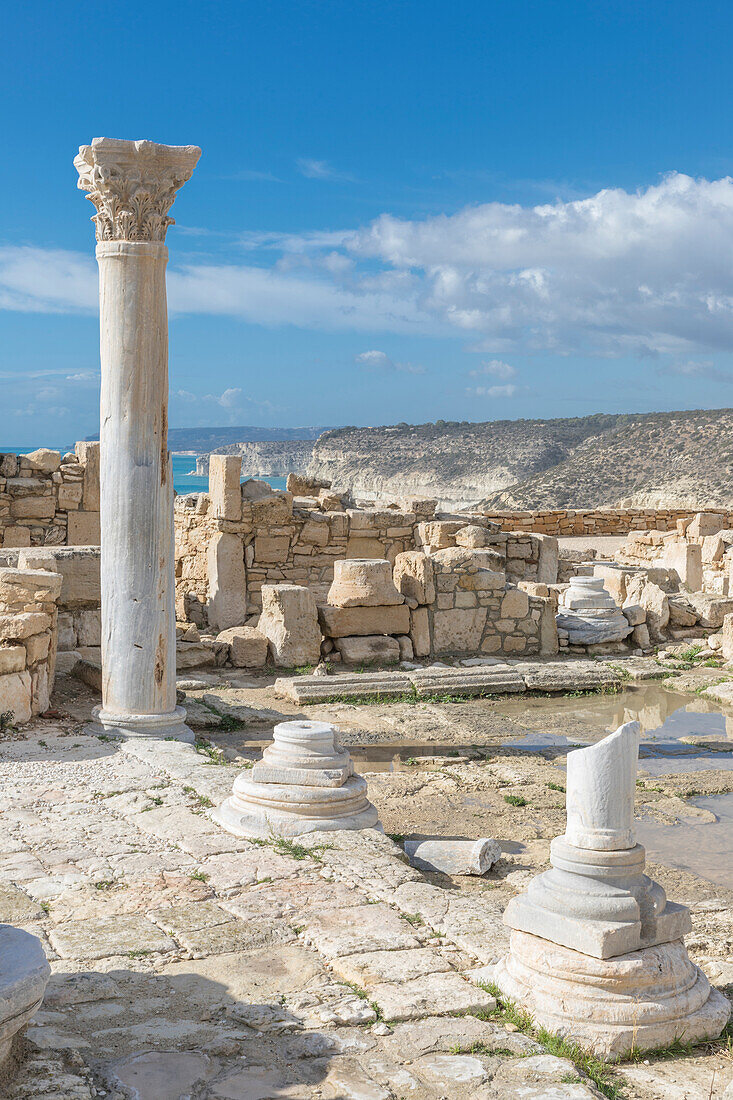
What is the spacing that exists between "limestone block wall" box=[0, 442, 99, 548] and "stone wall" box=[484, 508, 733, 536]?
14.1 meters

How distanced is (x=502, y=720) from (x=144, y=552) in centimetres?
456

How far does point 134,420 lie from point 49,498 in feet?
21.4

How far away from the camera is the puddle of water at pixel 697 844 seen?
22.2 ft

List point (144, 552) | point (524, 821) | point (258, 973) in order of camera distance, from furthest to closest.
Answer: point (144, 552)
point (524, 821)
point (258, 973)

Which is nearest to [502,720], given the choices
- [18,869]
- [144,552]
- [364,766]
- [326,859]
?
[364,766]

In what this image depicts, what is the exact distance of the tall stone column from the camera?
27.0 ft

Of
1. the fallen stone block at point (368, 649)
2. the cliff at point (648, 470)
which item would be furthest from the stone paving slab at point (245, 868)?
the cliff at point (648, 470)

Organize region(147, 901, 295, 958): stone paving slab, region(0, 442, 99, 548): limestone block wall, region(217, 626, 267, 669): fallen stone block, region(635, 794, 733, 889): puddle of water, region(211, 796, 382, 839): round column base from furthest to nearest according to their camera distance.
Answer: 1. region(0, 442, 99, 548): limestone block wall
2. region(217, 626, 267, 669): fallen stone block
3. region(635, 794, 733, 889): puddle of water
4. region(211, 796, 382, 839): round column base
5. region(147, 901, 295, 958): stone paving slab

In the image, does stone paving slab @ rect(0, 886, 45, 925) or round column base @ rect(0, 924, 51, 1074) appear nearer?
round column base @ rect(0, 924, 51, 1074)

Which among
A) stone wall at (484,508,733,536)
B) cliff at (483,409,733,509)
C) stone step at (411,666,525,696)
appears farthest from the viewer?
cliff at (483,409,733,509)

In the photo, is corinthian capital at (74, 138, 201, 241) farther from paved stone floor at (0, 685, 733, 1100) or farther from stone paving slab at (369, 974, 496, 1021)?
stone paving slab at (369, 974, 496, 1021)

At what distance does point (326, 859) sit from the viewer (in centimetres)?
577

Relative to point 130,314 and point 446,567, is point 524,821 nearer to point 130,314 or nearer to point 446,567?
point 130,314

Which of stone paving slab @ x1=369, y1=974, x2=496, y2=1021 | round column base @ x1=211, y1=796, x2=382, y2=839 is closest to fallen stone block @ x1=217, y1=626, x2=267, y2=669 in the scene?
round column base @ x1=211, y1=796, x2=382, y2=839
